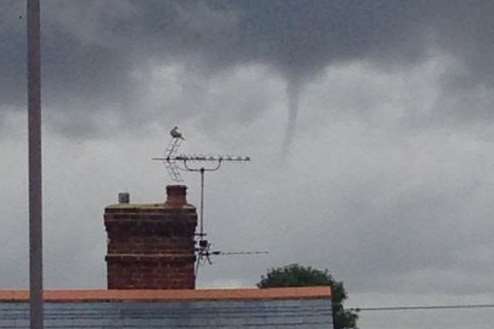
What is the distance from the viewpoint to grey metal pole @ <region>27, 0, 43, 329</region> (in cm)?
1736

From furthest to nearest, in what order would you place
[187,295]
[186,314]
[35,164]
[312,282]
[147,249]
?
[312,282], [147,249], [187,295], [186,314], [35,164]

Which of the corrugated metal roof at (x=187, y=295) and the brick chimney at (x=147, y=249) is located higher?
the brick chimney at (x=147, y=249)

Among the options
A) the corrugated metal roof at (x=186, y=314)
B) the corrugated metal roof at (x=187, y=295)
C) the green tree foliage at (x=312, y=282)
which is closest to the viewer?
the corrugated metal roof at (x=186, y=314)

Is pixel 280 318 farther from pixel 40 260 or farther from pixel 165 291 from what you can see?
pixel 40 260

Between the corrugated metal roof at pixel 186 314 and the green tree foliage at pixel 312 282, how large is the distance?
36.5 metres

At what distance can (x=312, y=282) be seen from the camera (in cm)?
6291

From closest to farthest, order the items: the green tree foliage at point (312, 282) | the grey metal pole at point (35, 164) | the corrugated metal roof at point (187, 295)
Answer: the grey metal pole at point (35, 164) < the corrugated metal roof at point (187, 295) < the green tree foliage at point (312, 282)

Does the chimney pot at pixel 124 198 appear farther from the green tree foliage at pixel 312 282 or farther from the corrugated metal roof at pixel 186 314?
the green tree foliage at pixel 312 282

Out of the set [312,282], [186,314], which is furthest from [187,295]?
[312,282]

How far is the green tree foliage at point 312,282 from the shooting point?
6112 cm

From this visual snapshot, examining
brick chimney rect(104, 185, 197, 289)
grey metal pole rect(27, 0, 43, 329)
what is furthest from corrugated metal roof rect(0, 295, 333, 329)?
grey metal pole rect(27, 0, 43, 329)

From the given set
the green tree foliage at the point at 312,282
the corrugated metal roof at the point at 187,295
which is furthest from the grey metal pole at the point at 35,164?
the green tree foliage at the point at 312,282

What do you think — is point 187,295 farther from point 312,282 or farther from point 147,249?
point 312,282

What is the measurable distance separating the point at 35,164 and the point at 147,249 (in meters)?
7.69
